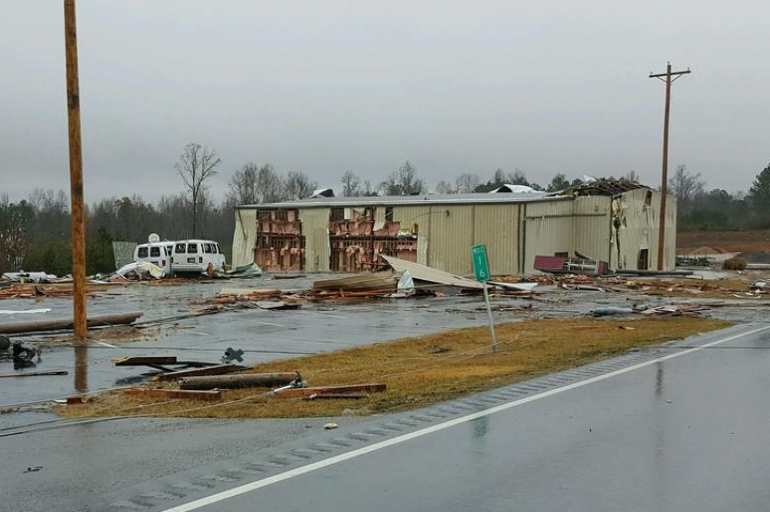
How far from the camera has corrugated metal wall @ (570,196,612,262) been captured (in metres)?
51.8

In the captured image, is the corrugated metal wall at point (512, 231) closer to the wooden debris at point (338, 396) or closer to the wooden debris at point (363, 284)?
the wooden debris at point (363, 284)

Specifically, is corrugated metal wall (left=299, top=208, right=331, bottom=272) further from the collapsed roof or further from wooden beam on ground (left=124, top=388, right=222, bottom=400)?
wooden beam on ground (left=124, top=388, right=222, bottom=400)

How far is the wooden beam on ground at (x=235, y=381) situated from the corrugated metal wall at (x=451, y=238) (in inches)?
1544

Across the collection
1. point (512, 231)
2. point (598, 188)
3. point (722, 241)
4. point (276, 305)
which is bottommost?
point (722, 241)

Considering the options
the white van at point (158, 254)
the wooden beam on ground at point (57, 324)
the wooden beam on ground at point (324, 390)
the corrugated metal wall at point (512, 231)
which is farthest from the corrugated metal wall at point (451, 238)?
the wooden beam on ground at point (324, 390)

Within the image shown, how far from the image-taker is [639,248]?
56.2 m

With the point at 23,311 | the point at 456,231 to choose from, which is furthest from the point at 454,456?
the point at 456,231

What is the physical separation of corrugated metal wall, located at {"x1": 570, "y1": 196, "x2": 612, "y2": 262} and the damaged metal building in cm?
7

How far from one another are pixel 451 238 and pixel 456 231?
0.58 m

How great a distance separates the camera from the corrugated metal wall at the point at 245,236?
58625mm

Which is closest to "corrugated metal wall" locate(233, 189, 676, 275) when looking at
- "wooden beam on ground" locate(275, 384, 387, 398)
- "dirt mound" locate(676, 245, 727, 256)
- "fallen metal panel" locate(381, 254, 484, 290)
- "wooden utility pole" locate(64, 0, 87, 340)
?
"fallen metal panel" locate(381, 254, 484, 290)

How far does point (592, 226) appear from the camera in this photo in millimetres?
52375

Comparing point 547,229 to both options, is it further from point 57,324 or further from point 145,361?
point 145,361

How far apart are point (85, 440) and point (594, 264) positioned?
40839 mm
